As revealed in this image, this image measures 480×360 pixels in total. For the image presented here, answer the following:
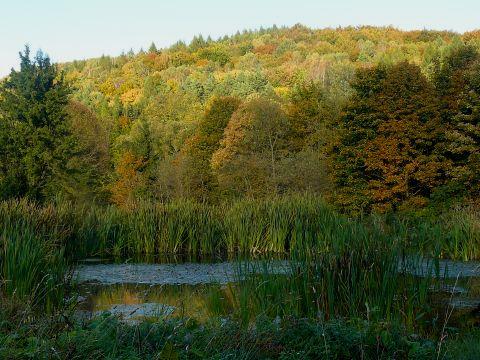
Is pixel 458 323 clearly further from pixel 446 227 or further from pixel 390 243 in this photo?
pixel 446 227

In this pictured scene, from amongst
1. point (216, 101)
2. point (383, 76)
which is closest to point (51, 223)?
point (383, 76)

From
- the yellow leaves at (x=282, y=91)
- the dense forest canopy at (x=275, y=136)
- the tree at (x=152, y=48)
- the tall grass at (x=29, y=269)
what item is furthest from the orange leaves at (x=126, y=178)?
the tree at (x=152, y=48)

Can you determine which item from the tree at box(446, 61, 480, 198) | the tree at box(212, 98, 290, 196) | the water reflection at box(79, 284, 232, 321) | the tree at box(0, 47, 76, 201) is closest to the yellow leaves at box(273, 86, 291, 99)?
the tree at box(212, 98, 290, 196)

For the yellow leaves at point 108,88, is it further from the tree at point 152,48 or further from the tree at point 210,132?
the tree at point 210,132

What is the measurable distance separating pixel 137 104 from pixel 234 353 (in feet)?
238

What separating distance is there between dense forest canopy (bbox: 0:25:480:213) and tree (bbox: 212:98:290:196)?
3.5 inches

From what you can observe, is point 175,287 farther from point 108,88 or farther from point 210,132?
point 108,88

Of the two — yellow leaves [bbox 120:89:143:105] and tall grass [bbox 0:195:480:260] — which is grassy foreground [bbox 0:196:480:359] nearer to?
tall grass [bbox 0:195:480:260]

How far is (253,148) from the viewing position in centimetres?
4003

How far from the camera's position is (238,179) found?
123 feet

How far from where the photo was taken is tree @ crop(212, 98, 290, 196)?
37.0 metres

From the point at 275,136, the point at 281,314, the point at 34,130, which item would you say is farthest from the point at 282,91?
the point at 281,314

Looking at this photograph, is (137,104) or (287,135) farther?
(137,104)

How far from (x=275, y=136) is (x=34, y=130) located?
1787 centimetres
